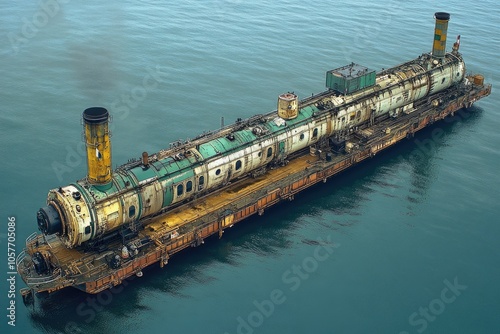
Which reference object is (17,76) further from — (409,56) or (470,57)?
(470,57)

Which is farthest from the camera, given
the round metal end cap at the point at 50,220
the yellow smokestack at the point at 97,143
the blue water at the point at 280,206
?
A: the blue water at the point at 280,206

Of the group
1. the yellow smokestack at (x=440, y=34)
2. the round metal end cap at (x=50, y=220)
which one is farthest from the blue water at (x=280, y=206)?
the yellow smokestack at (x=440, y=34)

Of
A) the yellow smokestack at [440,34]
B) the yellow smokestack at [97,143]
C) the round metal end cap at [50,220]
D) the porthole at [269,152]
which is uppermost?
the yellow smokestack at [440,34]

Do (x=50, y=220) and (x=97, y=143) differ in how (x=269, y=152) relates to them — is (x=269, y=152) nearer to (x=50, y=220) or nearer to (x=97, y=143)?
(x=97, y=143)

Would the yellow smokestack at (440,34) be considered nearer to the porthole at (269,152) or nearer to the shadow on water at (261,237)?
the shadow on water at (261,237)

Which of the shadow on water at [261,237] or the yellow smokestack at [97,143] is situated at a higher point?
the yellow smokestack at [97,143]

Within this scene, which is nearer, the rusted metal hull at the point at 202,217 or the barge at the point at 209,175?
the rusted metal hull at the point at 202,217

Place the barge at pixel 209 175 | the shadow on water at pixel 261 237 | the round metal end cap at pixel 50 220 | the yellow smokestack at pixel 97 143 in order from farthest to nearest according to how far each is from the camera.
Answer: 1. the barge at pixel 209 175
2. the shadow on water at pixel 261 237
3. the round metal end cap at pixel 50 220
4. the yellow smokestack at pixel 97 143

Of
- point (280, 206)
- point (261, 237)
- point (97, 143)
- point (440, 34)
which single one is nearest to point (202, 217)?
point (261, 237)
